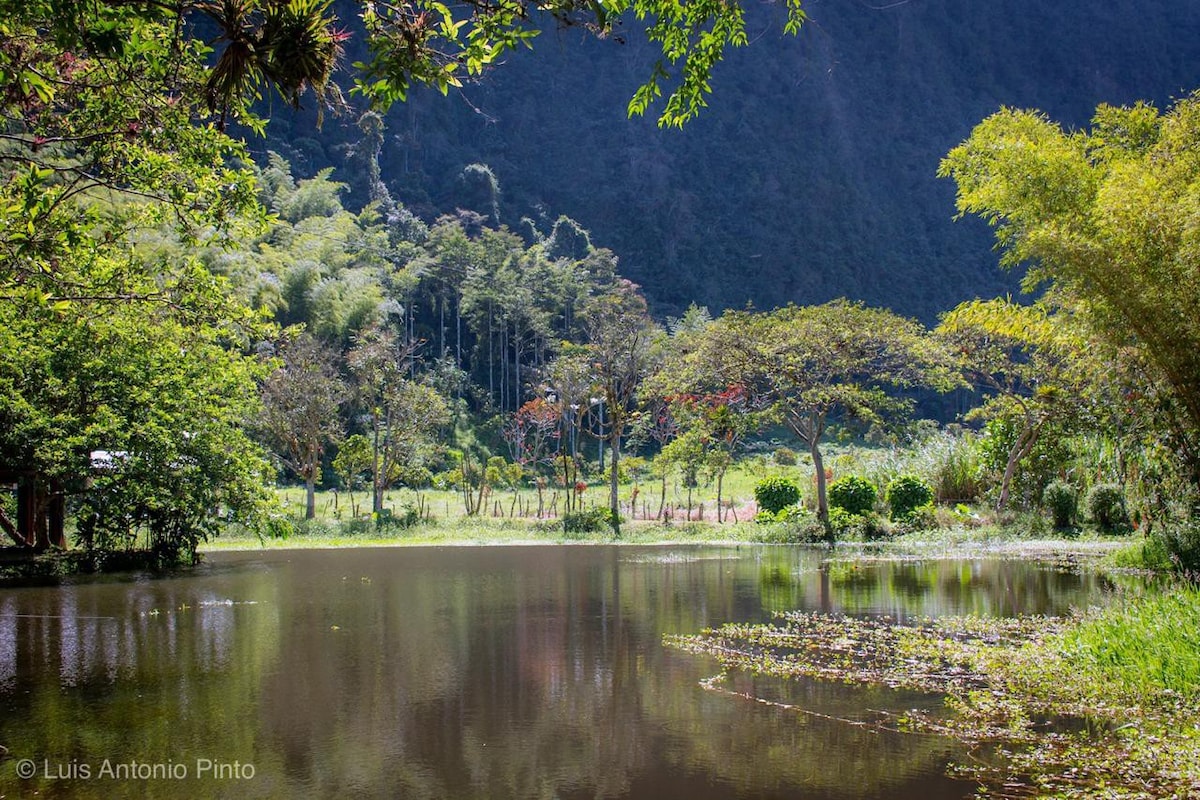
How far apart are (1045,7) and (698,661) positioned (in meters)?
88.2

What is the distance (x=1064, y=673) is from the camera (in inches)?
276

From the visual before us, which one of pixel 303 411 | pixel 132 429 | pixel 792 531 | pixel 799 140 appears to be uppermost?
pixel 799 140

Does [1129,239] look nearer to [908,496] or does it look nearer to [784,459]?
[908,496]

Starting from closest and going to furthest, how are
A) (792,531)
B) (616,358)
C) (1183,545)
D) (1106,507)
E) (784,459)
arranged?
(1183,545) → (1106,507) → (792,531) → (616,358) → (784,459)

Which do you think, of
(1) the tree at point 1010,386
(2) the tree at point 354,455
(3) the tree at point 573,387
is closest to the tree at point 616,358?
(3) the tree at point 573,387

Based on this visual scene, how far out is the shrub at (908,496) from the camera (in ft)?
69.8

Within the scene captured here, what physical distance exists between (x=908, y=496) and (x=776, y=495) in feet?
11.7

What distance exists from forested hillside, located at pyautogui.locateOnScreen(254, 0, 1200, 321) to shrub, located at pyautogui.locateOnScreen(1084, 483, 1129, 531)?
44.8 metres

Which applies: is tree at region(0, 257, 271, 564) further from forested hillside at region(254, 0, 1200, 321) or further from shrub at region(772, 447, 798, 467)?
forested hillside at region(254, 0, 1200, 321)

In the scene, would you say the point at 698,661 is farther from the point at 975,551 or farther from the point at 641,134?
the point at 641,134

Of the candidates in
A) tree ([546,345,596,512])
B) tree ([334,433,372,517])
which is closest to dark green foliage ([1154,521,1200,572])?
tree ([546,345,596,512])

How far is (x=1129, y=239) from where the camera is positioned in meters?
9.41

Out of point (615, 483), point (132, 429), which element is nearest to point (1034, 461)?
Result: point (615, 483)

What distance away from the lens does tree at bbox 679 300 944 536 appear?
20.6m
